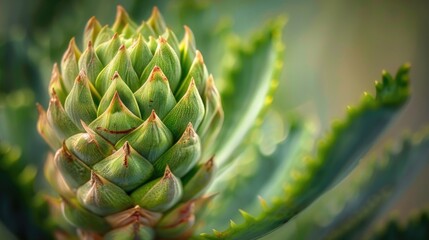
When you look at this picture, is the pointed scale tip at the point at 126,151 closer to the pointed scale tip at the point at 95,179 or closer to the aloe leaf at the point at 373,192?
the pointed scale tip at the point at 95,179

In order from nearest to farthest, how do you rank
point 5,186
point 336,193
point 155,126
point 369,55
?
point 155,126 < point 5,186 < point 336,193 < point 369,55

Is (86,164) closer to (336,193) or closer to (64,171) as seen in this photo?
(64,171)

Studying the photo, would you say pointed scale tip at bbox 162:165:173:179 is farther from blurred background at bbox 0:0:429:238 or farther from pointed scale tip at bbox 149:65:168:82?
blurred background at bbox 0:0:429:238

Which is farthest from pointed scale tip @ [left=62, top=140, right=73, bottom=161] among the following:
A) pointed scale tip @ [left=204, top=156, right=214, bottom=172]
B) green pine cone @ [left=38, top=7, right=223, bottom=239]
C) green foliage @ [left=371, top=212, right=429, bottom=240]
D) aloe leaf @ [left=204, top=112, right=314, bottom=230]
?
green foliage @ [left=371, top=212, right=429, bottom=240]

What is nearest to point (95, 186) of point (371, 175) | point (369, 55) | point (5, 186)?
point (5, 186)

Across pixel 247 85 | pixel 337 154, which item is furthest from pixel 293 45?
pixel 337 154

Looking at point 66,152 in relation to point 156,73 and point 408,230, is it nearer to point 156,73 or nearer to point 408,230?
point 156,73
